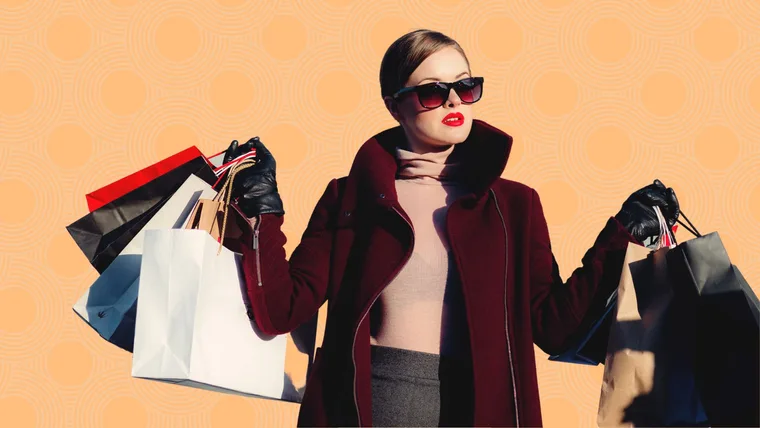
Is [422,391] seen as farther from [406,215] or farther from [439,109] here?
[439,109]

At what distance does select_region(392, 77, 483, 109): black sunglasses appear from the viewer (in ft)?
12.9

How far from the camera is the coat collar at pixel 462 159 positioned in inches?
157

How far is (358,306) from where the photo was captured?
12.7 ft

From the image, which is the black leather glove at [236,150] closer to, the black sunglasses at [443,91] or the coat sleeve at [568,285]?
the black sunglasses at [443,91]

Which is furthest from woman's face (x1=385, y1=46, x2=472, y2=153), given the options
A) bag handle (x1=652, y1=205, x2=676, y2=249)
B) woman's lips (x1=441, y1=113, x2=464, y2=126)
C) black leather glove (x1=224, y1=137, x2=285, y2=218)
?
bag handle (x1=652, y1=205, x2=676, y2=249)

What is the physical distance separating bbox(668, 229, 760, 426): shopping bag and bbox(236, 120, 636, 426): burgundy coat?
25cm

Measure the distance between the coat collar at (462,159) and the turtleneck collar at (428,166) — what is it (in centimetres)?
4

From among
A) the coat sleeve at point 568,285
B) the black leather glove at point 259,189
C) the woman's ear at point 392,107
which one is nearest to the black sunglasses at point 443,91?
the woman's ear at point 392,107

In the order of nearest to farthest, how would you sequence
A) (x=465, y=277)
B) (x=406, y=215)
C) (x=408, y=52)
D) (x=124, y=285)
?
(x=465, y=277) → (x=406, y=215) → (x=408, y=52) → (x=124, y=285)

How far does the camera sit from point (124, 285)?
4.15 meters

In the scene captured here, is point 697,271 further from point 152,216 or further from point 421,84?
point 152,216

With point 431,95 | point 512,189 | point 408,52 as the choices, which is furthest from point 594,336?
point 408,52

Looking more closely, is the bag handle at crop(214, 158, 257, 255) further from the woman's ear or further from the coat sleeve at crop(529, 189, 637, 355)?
the coat sleeve at crop(529, 189, 637, 355)

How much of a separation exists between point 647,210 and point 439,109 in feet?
2.59
